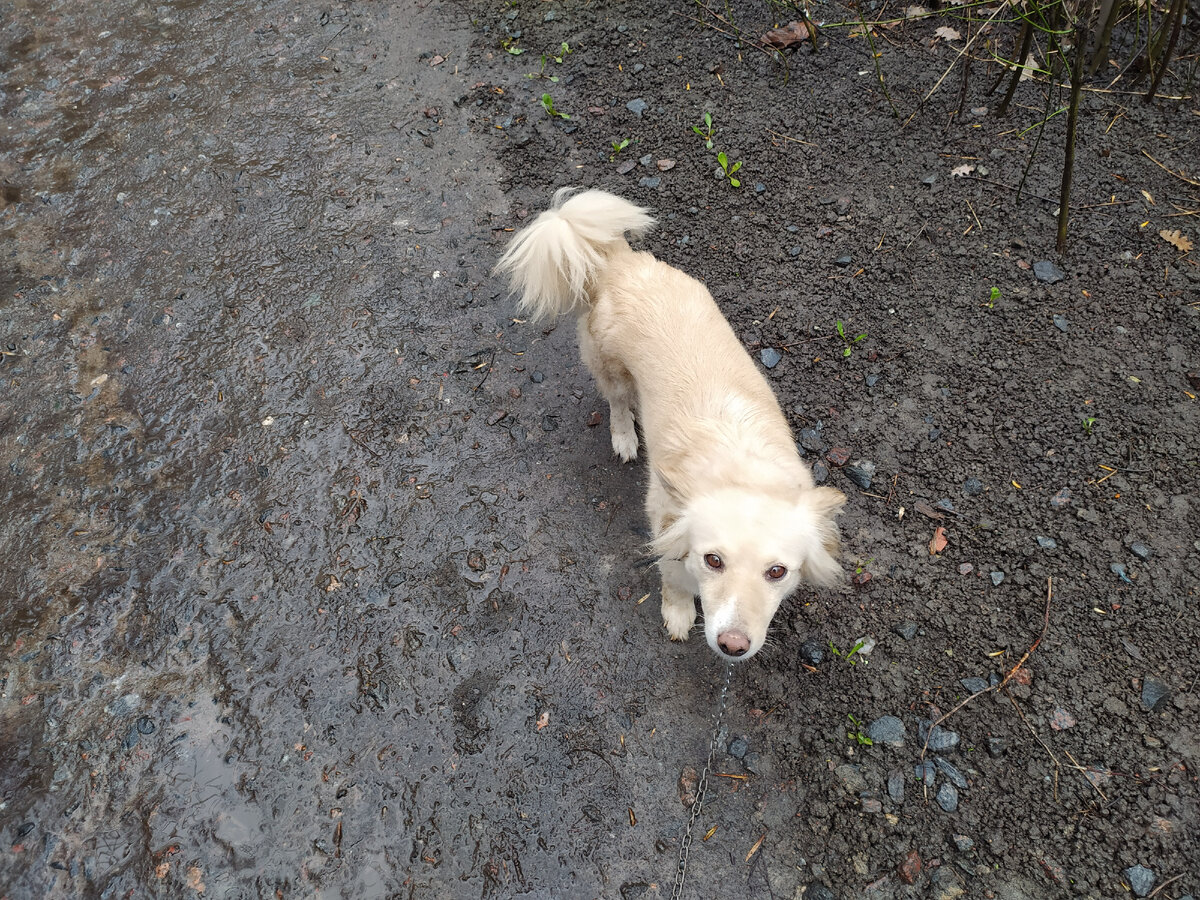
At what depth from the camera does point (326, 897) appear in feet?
8.10

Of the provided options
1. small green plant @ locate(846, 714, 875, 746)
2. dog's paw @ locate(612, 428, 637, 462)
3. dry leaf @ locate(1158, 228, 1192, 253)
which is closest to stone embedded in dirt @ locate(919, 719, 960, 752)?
small green plant @ locate(846, 714, 875, 746)

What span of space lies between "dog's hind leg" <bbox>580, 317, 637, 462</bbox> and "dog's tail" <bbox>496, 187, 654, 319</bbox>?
283mm

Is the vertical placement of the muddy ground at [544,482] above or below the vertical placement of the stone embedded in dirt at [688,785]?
above

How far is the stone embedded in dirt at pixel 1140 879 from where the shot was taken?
2303 millimetres

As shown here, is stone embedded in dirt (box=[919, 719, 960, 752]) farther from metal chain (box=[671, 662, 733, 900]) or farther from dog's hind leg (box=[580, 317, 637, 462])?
dog's hind leg (box=[580, 317, 637, 462])

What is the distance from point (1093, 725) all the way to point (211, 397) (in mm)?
4416

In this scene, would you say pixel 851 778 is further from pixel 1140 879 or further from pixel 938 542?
pixel 938 542

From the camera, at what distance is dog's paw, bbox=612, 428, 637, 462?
3.56 meters

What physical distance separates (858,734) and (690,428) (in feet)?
4.58

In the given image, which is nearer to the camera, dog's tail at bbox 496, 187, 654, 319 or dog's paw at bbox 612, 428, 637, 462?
dog's tail at bbox 496, 187, 654, 319

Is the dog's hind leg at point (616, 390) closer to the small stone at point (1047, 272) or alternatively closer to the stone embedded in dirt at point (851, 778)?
the stone embedded in dirt at point (851, 778)

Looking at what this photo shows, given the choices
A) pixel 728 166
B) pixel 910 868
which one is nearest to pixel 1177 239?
pixel 728 166

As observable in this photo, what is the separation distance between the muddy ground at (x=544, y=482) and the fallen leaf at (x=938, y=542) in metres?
0.03

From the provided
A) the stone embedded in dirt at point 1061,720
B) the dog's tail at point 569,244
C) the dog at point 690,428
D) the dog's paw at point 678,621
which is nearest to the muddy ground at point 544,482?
the stone embedded in dirt at point 1061,720
